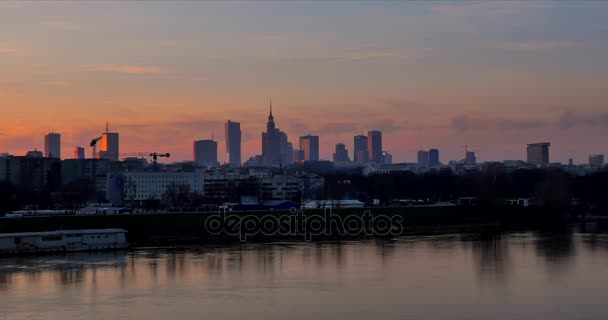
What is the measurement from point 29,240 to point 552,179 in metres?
32.9

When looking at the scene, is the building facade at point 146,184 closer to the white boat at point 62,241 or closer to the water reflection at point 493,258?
the white boat at point 62,241

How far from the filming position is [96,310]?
18.2 metres

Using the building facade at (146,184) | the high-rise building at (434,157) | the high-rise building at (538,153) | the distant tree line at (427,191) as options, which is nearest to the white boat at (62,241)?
the distant tree line at (427,191)

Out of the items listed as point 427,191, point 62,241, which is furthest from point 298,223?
point 427,191

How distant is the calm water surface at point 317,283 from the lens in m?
18.0

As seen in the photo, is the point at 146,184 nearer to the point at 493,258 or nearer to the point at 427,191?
the point at 427,191

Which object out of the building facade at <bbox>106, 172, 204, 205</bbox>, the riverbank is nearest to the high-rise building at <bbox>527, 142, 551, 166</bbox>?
the building facade at <bbox>106, 172, 204, 205</bbox>

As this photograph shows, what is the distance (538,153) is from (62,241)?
139 metres

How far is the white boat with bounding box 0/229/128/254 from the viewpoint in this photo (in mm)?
29188

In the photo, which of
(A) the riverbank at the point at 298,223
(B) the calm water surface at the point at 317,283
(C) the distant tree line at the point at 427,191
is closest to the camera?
(B) the calm water surface at the point at 317,283

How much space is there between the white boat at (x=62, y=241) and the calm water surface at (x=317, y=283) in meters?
1.14

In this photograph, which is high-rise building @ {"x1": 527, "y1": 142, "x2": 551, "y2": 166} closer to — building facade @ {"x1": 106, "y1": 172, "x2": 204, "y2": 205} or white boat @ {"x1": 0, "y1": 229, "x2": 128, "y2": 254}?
building facade @ {"x1": 106, "y1": 172, "x2": 204, "y2": 205}

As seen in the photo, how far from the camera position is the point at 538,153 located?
15925cm

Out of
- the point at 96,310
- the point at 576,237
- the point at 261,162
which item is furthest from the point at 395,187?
the point at 261,162
